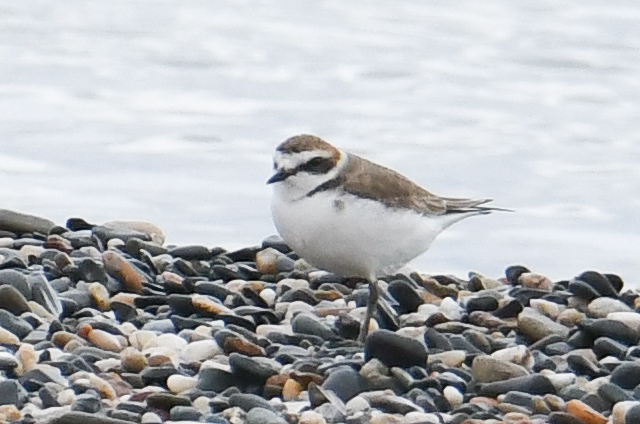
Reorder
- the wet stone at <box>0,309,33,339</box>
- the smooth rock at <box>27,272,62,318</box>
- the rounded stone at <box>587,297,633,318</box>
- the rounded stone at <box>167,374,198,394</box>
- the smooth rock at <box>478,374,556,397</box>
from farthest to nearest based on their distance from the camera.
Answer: the rounded stone at <box>587,297,633,318</box>, the smooth rock at <box>27,272,62,318</box>, the wet stone at <box>0,309,33,339</box>, the smooth rock at <box>478,374,556,397</box>, the rounded stone at <box>167,374,198,394</box>

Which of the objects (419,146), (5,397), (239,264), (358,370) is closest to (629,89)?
(419,146)

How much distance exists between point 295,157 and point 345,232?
0.48m

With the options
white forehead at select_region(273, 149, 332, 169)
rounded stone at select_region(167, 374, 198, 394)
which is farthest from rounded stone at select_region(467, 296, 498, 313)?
rounded stone at select_region(167, 374, 198, 394)

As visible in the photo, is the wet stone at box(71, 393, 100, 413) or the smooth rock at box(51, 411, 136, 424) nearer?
the smooth rock at box(51, 411, 136, 424)

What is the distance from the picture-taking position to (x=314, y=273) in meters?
8.70

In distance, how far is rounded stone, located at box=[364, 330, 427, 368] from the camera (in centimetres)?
702

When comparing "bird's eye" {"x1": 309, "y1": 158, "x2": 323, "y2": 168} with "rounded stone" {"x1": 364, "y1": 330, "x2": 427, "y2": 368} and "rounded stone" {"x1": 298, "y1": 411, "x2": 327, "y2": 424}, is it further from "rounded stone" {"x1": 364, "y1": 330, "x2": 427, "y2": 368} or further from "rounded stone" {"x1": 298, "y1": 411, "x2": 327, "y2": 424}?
"rounded stone" {"x1": 298, "y1": 411, "x2": 327, "y2": 424}

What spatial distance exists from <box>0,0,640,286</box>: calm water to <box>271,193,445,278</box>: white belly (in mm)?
3939

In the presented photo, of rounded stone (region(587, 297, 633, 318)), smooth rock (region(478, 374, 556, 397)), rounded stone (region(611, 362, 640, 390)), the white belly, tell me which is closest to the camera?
smooth rock (region(478, 374, 556, 397))

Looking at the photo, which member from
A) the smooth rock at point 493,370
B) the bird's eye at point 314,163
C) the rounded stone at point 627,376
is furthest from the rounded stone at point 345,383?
the bird's eye at point 314,163

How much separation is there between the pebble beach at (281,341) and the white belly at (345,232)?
0.99 ft

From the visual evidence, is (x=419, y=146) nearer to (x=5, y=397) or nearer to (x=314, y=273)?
(x=314, y=273)

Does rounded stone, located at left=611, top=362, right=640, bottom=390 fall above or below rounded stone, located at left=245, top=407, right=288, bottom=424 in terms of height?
above

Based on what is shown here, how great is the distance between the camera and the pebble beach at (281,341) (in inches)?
256
